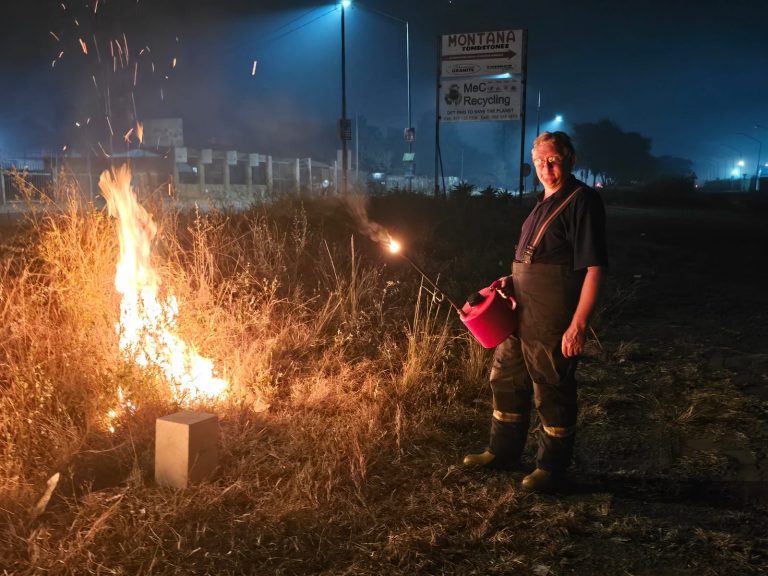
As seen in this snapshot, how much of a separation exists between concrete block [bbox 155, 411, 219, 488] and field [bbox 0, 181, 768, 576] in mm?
95

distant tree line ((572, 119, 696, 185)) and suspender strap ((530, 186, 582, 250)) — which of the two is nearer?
suspender strap ((530, 186, 582, 250))

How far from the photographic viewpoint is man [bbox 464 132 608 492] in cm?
292

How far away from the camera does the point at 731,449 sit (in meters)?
3.73

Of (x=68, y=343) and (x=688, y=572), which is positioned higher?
(x=68, y=343)

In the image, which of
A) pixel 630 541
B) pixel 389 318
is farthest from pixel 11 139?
pixel 630 541

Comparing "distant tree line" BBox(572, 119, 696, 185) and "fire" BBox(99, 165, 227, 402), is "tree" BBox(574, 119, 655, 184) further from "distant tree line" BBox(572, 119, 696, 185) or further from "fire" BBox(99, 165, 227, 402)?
"fire" BBox(99, 165, 227, 402)

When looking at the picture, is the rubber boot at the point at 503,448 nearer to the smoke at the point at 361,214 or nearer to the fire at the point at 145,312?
the fire at the point at 145,312

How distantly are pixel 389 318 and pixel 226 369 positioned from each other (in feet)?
7.15

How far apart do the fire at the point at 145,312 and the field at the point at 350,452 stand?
0.42 ft

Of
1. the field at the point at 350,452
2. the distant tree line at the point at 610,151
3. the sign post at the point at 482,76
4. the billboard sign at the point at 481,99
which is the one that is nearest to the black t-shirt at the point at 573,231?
the field at the point at 350,452

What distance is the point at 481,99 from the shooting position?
17.1 meters

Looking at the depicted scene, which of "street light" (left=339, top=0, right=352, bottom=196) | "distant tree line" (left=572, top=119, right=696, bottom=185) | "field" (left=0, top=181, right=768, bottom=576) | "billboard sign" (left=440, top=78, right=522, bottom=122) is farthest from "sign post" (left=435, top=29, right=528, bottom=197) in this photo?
"distant tree line" (left=572, top=119, right=696, bottom=185)

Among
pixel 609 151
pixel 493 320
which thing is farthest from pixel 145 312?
pixel 609 151

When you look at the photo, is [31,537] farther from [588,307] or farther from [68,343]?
[588,307]
